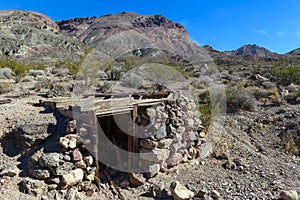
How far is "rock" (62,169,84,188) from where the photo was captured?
173 inches

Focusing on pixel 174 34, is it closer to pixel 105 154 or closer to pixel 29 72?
pixel 29 72

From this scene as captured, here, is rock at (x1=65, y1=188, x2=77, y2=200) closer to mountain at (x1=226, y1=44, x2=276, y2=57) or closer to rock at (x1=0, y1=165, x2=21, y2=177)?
rock at (x1=0, y1=165, x2=21, y2=177)

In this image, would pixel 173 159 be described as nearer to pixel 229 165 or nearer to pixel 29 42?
pixel 229 165

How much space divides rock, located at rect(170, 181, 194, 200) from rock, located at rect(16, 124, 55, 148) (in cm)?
295

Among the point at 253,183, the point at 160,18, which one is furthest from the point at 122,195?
the point at 160,18

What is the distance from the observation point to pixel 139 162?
586 cm

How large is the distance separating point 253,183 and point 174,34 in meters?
105

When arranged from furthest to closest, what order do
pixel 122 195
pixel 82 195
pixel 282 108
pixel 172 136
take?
1. pixel 282 108
2. pixel 172 136
3. pixel 122 195
4. pixel 82 195

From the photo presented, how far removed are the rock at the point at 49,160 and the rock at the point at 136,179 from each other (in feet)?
6.00

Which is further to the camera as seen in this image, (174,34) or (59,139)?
(174,34)

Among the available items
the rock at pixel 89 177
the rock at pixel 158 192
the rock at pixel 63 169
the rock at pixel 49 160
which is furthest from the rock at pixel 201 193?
the rock at pixel 49 160

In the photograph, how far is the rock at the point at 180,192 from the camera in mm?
4824

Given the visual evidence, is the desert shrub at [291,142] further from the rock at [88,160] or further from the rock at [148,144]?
the rock at [88,160]

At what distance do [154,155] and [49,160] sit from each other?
240 centimetres
